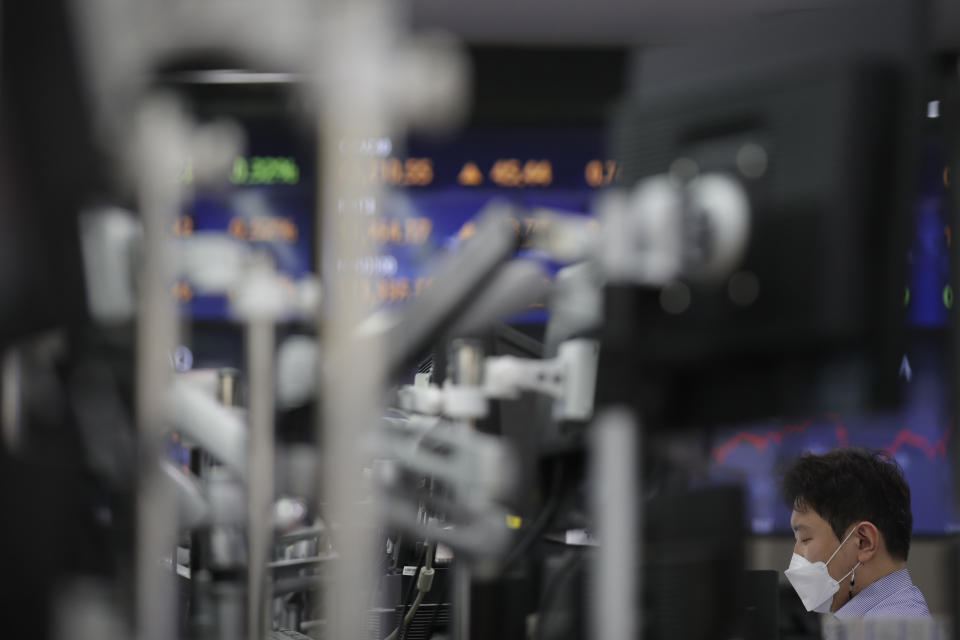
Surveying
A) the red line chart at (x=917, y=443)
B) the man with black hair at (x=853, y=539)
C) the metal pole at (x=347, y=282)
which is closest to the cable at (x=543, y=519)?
the metal pole at (x=347, y=282)

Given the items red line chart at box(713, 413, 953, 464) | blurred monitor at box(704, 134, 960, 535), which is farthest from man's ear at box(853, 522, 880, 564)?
red line chart at box(713, 413, 953, 464)

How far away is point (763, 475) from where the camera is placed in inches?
117

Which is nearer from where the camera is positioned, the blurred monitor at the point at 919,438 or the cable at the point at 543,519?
the cable at the point at 543,519

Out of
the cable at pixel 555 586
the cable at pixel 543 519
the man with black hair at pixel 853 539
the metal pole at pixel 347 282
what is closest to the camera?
the metal pole at pixel 347 282

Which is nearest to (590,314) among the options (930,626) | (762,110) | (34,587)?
(762,110)

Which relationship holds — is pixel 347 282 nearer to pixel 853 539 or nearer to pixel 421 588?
pixel 421 588

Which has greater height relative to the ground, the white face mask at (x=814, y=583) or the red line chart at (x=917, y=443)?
the red line chart at (x=917, y=443)

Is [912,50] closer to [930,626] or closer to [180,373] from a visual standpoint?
[180,373]

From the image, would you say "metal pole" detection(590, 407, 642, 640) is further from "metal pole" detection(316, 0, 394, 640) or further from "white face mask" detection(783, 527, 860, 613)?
"white face mask" detection(783, 527, 860, 613)

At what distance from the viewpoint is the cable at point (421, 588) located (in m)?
1.78

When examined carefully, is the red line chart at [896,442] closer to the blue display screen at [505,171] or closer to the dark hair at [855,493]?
the dark hair at [855,493]

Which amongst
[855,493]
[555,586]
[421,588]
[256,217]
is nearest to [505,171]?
[855,493]

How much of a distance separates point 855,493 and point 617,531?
5.55 feet

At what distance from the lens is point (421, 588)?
1.79 meters
